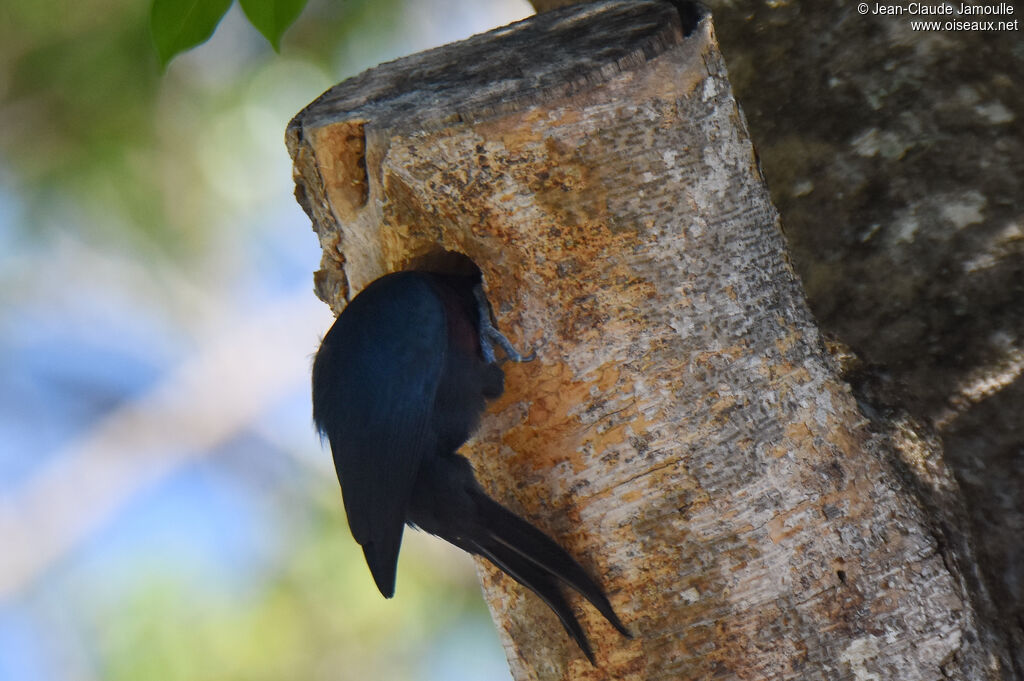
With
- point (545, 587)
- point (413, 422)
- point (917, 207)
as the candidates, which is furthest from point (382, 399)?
point (917, 207)

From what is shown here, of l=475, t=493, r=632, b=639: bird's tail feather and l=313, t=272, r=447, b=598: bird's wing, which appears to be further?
l=313, t=272, r=447, b=598: bird's wing

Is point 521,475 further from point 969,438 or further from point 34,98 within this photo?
point 34,98

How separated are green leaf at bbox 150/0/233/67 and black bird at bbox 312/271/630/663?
55 centimetres

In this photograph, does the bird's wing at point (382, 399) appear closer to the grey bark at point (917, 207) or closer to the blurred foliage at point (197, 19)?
the blurred foliage at point (197, 19)

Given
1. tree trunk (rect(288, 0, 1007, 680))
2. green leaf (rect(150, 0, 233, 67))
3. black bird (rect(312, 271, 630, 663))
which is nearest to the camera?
tree trunk (rect(288, 0, 1007, 680))

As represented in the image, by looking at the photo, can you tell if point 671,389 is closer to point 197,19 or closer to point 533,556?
point 533,556

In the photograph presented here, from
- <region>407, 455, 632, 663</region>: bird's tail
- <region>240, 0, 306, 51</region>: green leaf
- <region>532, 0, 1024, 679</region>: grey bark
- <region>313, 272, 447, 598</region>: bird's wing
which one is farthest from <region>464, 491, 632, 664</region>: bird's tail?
<region>240, 0, 306, 51</region>: green leaf

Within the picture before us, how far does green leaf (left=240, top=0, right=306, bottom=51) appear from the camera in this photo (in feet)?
5.82

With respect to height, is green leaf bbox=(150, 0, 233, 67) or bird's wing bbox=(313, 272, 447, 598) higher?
green leaf bbox=(150, 0, 233, 67)

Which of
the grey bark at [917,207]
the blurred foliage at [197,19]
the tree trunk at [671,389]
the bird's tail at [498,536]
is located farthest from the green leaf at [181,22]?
the grey bark at [917,207]

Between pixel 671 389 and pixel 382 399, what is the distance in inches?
19.7

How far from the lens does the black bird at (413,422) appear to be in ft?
5.19

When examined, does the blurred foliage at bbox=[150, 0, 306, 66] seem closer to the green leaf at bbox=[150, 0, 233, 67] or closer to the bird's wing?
the green leaf at bbox=[150, 0, 233, 67]

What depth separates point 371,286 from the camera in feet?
5.70
